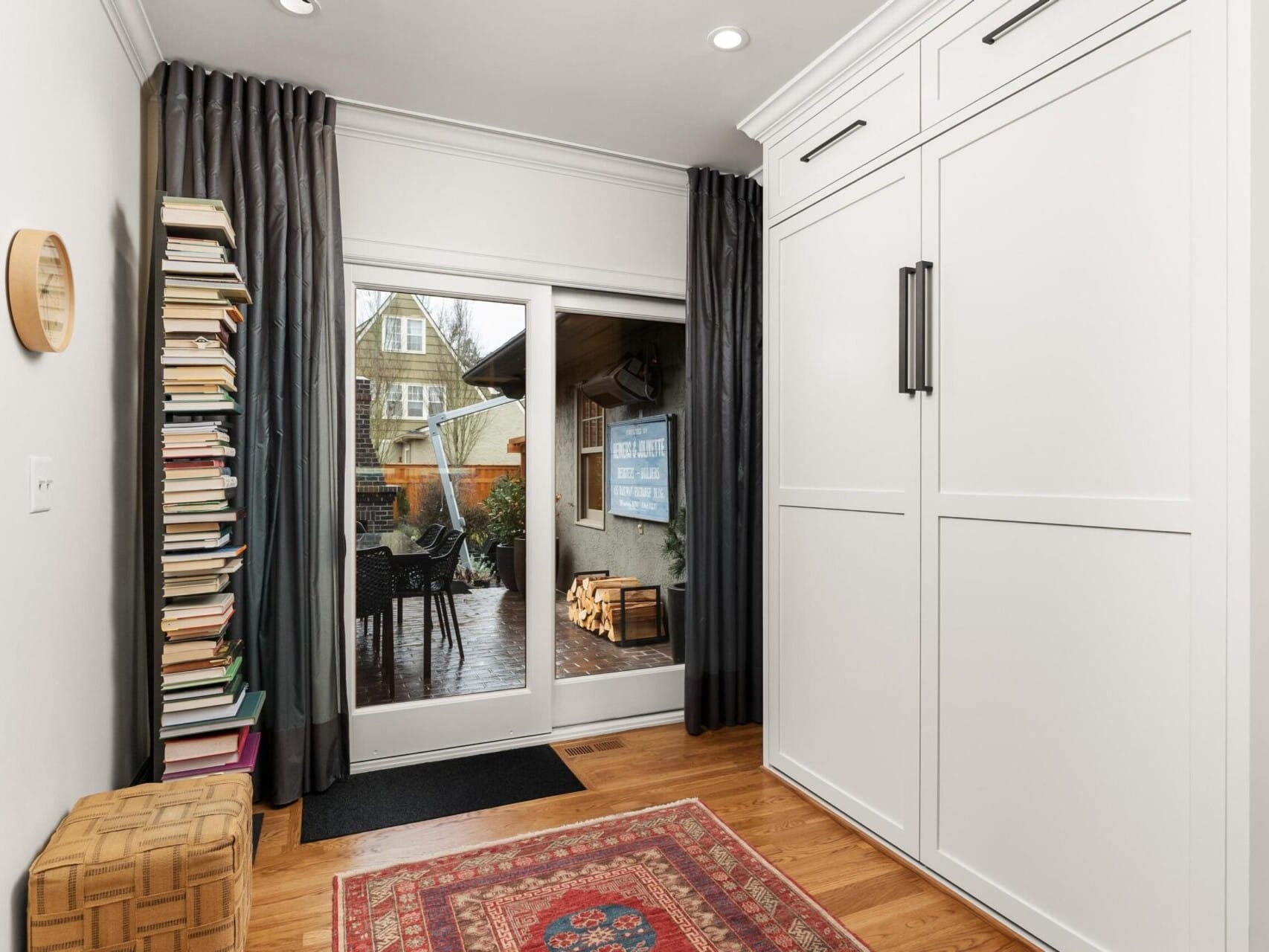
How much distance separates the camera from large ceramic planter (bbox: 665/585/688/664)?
12.1ft

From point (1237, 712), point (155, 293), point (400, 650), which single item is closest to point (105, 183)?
point (155, 293)

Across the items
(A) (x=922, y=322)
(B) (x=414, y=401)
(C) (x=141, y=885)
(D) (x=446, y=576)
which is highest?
Result: (A) (x=922, y=322)

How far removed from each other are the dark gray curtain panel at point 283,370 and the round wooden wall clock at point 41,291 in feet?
2.94

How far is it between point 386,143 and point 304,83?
13.9 inches

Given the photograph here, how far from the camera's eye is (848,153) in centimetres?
259

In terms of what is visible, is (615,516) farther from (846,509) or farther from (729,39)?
(729,39)

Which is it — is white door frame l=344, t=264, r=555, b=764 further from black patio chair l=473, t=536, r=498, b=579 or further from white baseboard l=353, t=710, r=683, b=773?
black patio chair l=473, t=536, r=498, b=579

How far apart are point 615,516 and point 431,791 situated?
139cm

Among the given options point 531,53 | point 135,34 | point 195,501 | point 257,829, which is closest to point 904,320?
point 531,53

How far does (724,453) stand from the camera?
3520 millimetres

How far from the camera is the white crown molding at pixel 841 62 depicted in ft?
7.45

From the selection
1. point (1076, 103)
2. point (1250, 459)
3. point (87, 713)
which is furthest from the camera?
point (87, 713)

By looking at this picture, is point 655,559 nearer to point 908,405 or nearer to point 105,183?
point 908,405

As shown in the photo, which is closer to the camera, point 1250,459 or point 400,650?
point 1250,459
